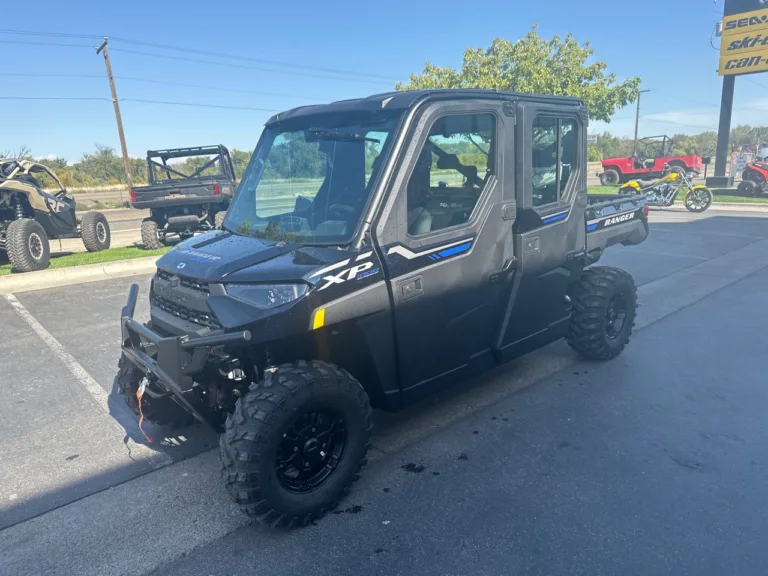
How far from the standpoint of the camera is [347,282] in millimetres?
2926

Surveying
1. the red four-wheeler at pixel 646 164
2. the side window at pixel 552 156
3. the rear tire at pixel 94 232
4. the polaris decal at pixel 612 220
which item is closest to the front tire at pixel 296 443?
the side window at pixel 552 156

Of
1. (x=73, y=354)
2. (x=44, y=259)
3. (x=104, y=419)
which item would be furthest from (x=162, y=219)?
(x=104, y=419)

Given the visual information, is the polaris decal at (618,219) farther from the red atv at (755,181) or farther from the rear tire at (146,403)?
the red atv at (755,181)

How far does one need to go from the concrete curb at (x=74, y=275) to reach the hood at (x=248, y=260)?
276 inches

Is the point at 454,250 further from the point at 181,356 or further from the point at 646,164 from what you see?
the point at 646,164

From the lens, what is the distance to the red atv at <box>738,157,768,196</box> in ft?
65.4

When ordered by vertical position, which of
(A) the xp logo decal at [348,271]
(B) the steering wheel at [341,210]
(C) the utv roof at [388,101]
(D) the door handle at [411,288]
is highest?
(C) the utv roof at [388,101]

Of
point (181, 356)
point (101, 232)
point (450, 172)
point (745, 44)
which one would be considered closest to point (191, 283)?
point (181, 356)

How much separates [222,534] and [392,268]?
1714 millimetres

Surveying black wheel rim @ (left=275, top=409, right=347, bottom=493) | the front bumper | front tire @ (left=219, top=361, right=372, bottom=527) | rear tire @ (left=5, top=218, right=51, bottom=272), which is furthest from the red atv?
the front bumper

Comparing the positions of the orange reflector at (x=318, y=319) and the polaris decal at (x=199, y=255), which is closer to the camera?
the orange reflector at (x=318, y=319)

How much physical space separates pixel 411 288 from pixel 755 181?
2231 centimetres

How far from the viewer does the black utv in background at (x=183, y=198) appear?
12195 mm

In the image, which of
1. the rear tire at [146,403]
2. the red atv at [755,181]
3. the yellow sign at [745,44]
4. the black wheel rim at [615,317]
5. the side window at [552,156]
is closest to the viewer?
the rear tire at [146,403]
